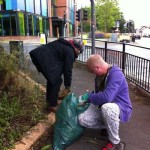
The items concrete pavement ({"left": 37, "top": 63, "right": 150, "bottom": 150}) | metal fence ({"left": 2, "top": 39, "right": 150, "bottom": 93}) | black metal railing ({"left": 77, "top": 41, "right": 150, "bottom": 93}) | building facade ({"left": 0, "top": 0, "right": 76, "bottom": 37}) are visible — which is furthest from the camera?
building facade ({"left": 0, "top": 0, "right": 76, "bottom": 37})

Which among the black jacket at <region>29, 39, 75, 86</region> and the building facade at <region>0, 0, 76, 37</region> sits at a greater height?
the building facade at <region>0, 0, 76, 37</region>

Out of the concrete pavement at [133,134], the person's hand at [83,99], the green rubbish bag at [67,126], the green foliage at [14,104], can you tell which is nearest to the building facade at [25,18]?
the concrete pavement at [133,134]

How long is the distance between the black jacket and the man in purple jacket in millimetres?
1060

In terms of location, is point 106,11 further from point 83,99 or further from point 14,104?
point 83,99

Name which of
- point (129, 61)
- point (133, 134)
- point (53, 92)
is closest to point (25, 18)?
point (129, 61)

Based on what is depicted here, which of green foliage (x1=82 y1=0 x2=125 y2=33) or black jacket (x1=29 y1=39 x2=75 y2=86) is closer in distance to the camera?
black jacket (x1=29 y1=39 x2=75 y2=86)

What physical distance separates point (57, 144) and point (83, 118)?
1.64 ft

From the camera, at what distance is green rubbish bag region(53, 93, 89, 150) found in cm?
397

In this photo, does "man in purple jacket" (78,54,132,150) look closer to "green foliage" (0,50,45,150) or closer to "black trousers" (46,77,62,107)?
"green foliage" (0,50,45,150)

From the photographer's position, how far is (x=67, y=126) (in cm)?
397

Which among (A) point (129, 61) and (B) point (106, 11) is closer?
(A) point (129, 61)

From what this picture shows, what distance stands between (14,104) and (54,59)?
1.02 meters

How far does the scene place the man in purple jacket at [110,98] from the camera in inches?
143

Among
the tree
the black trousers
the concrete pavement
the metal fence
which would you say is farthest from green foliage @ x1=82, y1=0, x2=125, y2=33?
the black trousers
